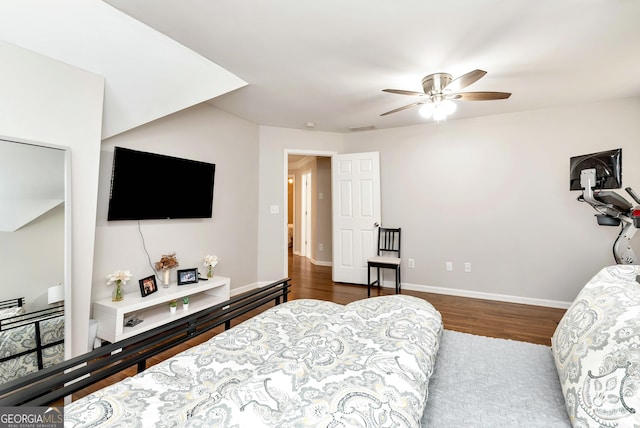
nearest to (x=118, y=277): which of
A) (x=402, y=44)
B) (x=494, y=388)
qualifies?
(x=494, y=388)

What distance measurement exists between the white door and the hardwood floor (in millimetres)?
315

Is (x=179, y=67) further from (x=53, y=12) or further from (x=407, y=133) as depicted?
(x=407, y=133)

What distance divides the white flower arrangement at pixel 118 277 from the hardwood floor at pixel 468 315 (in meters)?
0.74

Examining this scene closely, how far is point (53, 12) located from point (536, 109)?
470cm

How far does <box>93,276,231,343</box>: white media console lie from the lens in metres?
2.30

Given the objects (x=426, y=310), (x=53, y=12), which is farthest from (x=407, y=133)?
(x=53, y=12)

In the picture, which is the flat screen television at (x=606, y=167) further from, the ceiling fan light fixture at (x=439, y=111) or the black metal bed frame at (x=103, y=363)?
the black metal bed frame at (x=103, y=363)

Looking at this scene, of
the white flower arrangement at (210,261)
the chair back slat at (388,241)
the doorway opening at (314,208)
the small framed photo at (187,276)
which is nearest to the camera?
the small framed photo at (187,276)

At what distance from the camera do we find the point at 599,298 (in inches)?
39.4

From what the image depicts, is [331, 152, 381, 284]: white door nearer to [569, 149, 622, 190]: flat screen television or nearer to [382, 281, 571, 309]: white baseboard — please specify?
[382, 281, 571, 309]: white baseboard

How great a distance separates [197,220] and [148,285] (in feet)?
3.10

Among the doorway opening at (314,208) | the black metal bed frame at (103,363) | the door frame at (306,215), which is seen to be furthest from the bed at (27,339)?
the door frame at (306,215)

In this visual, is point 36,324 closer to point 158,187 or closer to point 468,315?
point 158,187

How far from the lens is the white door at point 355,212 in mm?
4453
